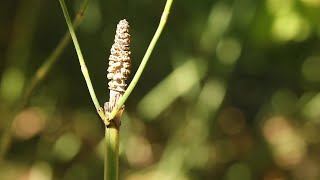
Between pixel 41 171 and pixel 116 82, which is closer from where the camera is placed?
pixel 116 82

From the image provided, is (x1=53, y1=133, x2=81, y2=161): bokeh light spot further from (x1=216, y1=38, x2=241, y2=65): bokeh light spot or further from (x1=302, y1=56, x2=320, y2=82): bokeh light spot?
(x1=302, y1=56, x2=320, y2=82): bokeh light spot

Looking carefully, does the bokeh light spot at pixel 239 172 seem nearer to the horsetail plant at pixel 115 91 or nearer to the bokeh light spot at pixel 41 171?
the bokeh light spot at pixel 41 171

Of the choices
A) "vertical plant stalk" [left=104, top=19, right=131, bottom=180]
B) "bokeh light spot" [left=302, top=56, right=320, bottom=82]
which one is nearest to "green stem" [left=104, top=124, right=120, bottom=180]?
"vertical plant stalk" [left=104, top=19, right=131, bottom=180]

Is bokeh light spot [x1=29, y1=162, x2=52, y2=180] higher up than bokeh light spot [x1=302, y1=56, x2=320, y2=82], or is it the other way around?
bokeh light spot [x1=302, y1=56, x2=320, y2=82]

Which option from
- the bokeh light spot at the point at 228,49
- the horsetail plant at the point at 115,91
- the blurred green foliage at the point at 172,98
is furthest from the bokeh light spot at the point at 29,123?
the horsetail plant at the point at 115,91

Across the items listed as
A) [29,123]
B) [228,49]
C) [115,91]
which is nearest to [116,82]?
[115,91]

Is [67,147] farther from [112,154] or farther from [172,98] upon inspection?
[112,154]
